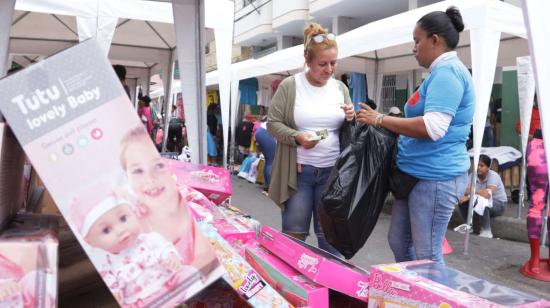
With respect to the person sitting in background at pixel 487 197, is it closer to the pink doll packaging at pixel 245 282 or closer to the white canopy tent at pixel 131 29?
the white canopy tent at pixel 131 29

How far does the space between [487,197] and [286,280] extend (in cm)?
463

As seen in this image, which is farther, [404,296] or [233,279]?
[404,296]

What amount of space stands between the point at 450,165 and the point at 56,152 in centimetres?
158

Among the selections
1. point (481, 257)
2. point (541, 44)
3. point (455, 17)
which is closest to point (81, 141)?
point (541, 44)

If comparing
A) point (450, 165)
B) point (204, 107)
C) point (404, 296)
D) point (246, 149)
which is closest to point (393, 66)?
point (246, 149)

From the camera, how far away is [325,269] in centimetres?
162

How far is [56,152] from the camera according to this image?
41.2 inches

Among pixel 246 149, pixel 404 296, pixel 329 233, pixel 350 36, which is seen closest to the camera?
pixel 404 296

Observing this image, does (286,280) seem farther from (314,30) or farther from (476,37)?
(476,37)

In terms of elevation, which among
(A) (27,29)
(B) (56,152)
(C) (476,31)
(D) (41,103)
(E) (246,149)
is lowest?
(E) (246,149)

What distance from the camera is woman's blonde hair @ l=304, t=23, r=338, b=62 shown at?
241 centimetres

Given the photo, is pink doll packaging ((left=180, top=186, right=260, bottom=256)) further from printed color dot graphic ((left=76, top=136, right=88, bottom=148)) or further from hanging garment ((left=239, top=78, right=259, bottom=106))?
hanging garment ((left=239, top=78, right=259, bottom=106))

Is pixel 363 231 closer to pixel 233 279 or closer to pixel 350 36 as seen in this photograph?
pixel 233 279

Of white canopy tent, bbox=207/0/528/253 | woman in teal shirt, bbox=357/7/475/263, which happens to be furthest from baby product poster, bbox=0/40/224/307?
white canopy tent, bbox=207/0/528/253
